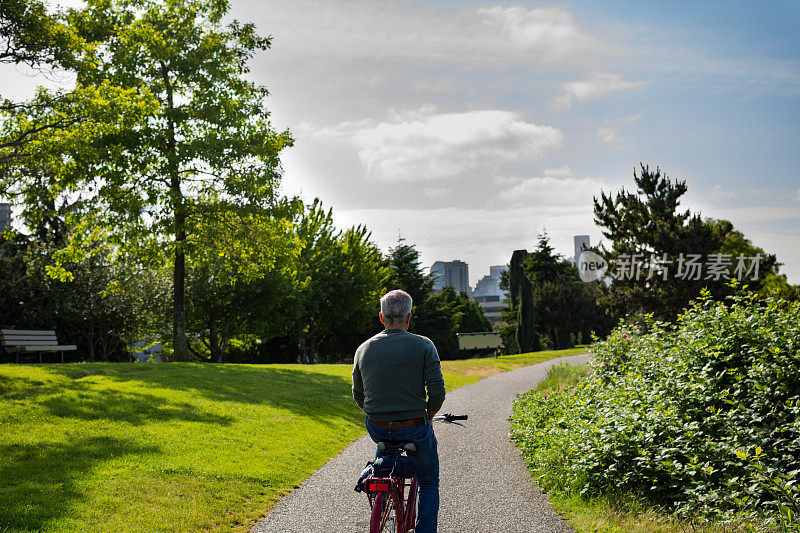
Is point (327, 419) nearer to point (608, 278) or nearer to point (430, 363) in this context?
point (430, 363)

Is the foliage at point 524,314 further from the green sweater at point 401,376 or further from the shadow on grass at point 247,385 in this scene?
the green sweater at point 401,376

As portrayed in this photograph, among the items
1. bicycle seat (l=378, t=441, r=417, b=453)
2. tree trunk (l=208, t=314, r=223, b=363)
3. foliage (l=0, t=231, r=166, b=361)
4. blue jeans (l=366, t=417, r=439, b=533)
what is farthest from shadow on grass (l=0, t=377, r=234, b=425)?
tree trunk (l=208, t=314, r=223, b=363)

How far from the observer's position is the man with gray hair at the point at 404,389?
14.2 ft

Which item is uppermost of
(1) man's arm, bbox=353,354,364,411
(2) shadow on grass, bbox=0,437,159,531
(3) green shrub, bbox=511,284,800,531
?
(1) man's arm, bbox=353,354,364,411

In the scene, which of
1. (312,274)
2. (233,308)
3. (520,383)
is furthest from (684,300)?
(233,308)

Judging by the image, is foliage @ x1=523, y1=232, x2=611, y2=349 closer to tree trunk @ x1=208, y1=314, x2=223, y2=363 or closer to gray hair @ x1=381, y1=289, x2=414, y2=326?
tree trunk @ x1=208, y1=314, x2=223, y2=363

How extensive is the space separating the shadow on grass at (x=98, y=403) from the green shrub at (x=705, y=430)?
7040 mm

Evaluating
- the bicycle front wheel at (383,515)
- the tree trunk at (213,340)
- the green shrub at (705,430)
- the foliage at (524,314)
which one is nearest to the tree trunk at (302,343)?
the tree trunk at (213,340)

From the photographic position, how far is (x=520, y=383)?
21781 mm

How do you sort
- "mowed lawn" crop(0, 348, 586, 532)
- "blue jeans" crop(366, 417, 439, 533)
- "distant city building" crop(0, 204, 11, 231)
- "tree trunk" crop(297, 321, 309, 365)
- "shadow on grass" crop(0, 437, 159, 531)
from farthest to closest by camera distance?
1. "tree trunk" crop(297, 321, 309, 365)
2. "distant city building" crop(0, 204, 11, 231)
3. "mowed lawn" crop(0, 348, 586, 532)
4. "shadow on grass" crop(0, 437, 159, 531)
5. "blue jeans" crop(366, 417, 439, 533)

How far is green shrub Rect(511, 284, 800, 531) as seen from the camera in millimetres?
5852

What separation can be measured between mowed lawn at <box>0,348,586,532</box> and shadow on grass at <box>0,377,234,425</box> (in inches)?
0.8

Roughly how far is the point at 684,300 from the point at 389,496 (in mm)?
30492

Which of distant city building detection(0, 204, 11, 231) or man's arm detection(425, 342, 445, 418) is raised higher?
distant city building detection(0, 204, 11, 231)
